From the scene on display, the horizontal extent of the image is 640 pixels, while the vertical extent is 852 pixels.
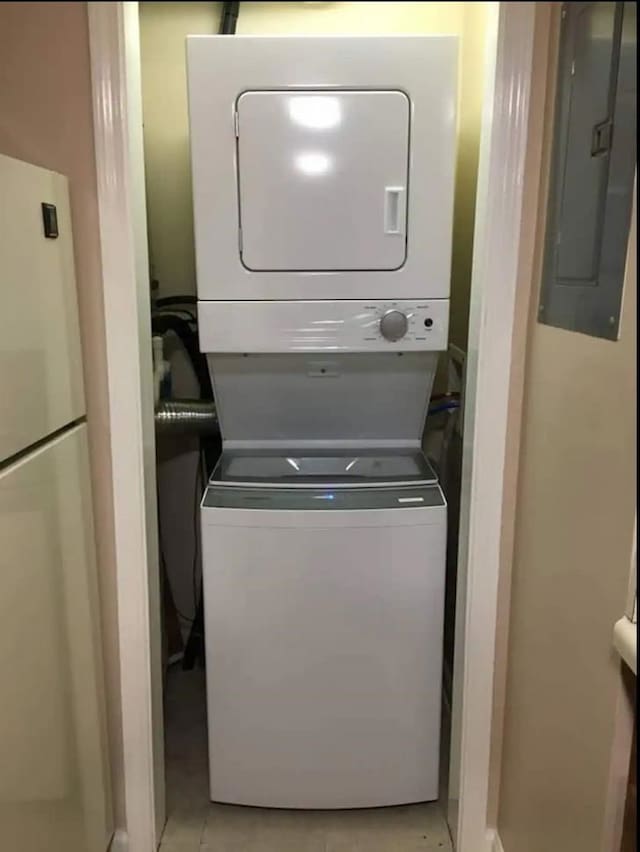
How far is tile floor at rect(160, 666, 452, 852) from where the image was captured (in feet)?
5.87

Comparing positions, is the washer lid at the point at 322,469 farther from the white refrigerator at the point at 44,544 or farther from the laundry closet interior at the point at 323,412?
the white refrigerator at the point at 44,544

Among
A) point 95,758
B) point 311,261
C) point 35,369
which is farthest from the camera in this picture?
point 311,261

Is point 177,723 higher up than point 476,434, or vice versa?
point 476,434

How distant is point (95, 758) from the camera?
5.07 ft

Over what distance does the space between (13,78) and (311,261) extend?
27.3 inches

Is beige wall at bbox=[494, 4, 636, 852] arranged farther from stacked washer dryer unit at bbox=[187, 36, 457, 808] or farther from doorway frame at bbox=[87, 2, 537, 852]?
stacked washer dryer unit at bbox=[187, 36, 457, 808]

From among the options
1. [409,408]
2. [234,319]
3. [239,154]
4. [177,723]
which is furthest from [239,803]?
[239,154]

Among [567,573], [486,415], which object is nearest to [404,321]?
[486,415]

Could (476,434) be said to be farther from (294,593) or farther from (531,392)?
(294,593)

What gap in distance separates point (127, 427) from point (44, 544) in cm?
30

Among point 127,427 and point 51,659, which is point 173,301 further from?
point 51,659

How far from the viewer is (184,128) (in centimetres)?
210

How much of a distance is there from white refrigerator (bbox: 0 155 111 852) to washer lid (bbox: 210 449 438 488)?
1.45 feet

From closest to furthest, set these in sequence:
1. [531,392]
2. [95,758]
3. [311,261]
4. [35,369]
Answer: [35,369] → [531,392] → [95,758] → [311,261]
